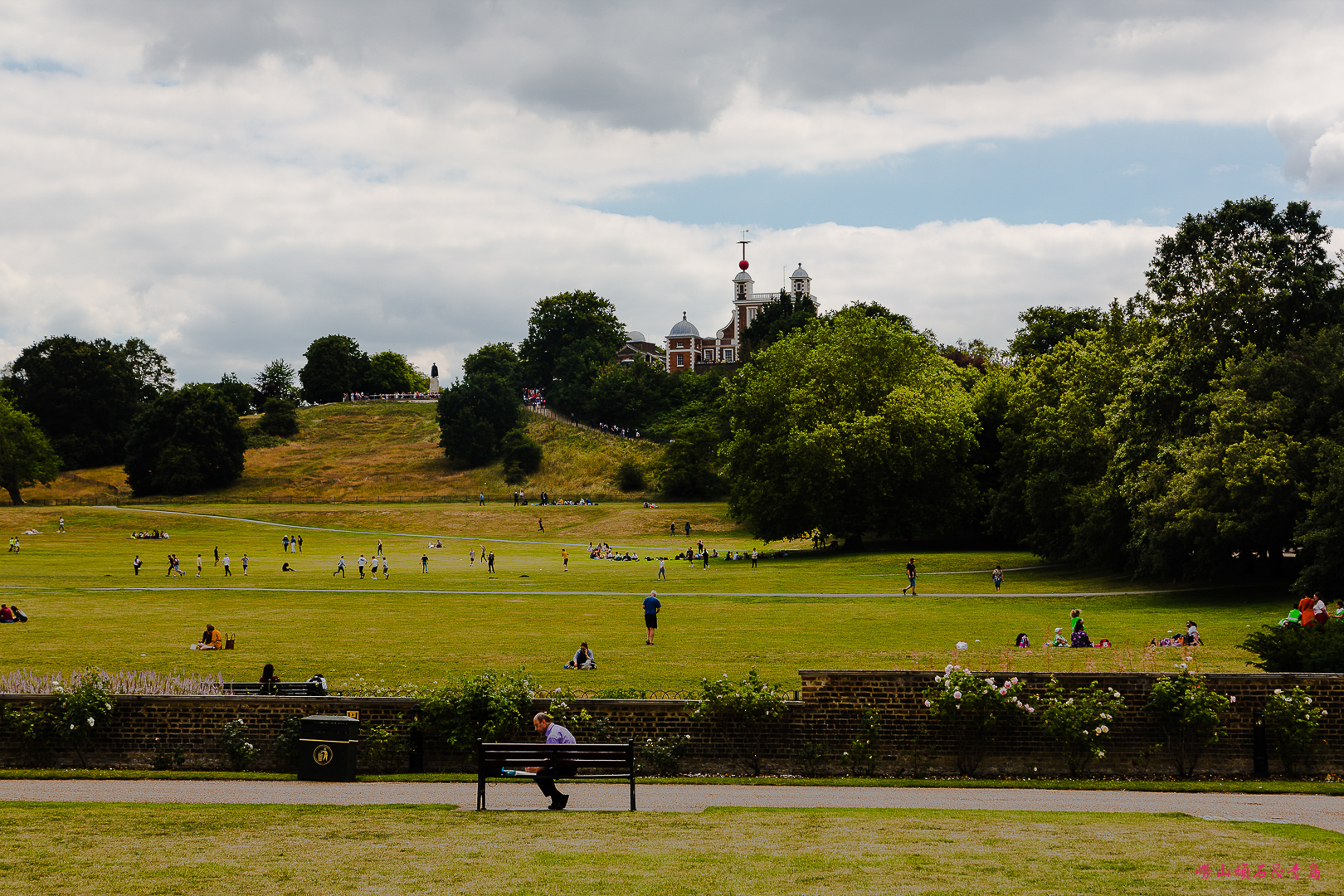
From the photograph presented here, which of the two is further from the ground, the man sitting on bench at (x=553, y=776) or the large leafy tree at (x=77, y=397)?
the large leafy tree at (x=77, y=397)

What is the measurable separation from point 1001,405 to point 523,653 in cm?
4478

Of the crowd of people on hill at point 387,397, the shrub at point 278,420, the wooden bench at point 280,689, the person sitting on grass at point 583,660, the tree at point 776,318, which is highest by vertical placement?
the tree at point 776,318

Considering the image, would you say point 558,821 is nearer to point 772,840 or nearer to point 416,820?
point 416,820

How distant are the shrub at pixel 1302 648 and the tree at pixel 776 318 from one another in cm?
8685

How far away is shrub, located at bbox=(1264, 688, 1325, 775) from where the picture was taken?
15328 mm

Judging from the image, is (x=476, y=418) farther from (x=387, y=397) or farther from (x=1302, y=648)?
(x=1302, y=648)

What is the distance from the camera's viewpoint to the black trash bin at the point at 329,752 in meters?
15.0

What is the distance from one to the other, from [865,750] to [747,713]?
1.78 m

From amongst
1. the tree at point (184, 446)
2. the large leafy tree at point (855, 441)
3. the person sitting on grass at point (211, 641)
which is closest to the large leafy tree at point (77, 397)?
the tree at point (184, 446)

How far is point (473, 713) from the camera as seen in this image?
51.6ft

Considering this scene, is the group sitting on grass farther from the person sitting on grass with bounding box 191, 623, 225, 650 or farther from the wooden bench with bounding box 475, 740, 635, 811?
the person sitting on grass with bounding box 191, 623, 225, 650

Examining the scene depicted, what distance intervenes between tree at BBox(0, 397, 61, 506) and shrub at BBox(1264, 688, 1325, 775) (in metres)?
104

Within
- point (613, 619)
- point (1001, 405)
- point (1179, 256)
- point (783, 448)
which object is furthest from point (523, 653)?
point (1001, 405)

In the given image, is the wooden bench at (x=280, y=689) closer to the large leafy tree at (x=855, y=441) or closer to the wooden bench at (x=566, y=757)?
the wooden bench at (x=566, y=757)
